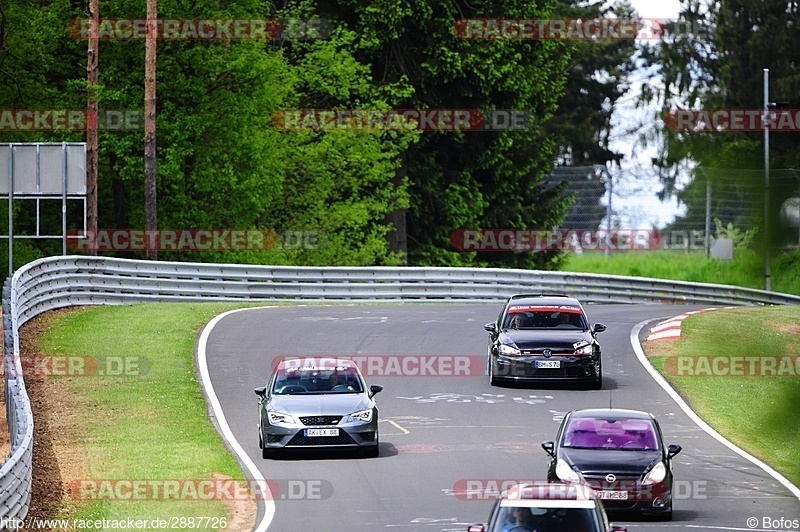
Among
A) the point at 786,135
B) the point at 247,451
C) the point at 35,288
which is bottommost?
the point at 247,451

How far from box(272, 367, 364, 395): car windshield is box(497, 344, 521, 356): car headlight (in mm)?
5179

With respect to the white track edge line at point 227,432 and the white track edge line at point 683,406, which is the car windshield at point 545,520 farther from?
the white track edge line at point 683,406

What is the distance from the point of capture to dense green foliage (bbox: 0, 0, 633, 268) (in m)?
45.0

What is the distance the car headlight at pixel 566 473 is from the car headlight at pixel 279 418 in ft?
16.2

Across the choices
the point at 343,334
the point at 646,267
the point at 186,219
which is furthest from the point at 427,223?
the point at 646,267

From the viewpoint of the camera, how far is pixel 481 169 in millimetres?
55719

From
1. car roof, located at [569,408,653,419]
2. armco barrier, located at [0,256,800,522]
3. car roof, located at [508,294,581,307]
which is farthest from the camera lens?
armco barrier, located at [0,256,800,522]

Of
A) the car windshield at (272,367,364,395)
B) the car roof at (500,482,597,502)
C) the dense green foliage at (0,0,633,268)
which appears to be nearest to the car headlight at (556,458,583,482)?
the car roof at (500,482,597,502)

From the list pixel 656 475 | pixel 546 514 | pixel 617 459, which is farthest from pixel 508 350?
pixel 546 514

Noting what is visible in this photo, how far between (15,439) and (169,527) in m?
2.51

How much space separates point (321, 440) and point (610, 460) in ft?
16.7

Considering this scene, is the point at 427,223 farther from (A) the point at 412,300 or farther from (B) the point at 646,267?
(B) the point at 646,267

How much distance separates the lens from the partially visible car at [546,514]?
11.1 m

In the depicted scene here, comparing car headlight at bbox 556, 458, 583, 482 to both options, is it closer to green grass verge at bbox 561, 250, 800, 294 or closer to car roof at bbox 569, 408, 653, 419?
car roof at bbox 569, 408, 653, 419
